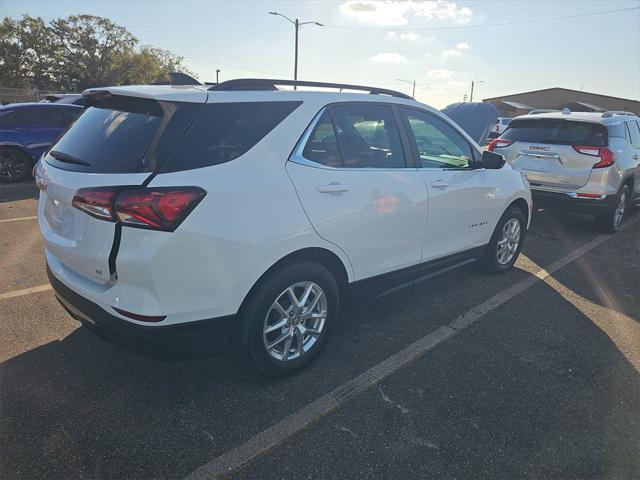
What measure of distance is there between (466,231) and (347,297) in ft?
5.17

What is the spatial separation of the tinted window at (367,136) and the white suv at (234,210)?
11mm

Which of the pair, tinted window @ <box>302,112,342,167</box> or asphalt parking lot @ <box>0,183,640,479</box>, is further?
tinted window @ <box>302,112,342,167</box>

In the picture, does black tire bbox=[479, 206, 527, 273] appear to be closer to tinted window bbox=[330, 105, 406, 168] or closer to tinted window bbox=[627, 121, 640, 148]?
tinted window bbox=[330, 105, 406, 168]

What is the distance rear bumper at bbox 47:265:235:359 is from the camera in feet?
7.45

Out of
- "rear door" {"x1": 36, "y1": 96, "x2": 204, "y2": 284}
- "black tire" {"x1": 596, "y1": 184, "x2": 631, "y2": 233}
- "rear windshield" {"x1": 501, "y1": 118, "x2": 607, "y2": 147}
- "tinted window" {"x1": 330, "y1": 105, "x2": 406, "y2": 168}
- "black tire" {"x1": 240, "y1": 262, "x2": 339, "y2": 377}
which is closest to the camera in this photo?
"rear door" {"x1": 36, "y1": 96, "x2": 204, "y2": 284}

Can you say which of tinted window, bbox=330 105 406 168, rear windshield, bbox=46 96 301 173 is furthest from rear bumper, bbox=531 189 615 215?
rear windshield, bbox=46 96 301 173

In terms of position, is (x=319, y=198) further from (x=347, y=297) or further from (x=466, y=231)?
(x=466, y=231)

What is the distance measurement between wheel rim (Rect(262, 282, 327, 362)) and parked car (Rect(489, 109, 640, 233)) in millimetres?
5253

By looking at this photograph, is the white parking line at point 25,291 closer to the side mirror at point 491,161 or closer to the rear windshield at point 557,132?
the side mirror at point 491,161

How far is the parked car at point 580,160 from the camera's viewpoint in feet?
21.1

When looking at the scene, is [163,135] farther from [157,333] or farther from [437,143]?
[437,143]

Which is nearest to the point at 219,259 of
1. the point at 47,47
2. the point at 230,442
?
the point at 230,442

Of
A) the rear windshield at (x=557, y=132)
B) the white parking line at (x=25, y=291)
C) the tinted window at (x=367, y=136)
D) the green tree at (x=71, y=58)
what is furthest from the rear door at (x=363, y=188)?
the green tree at (x=71, y=58)

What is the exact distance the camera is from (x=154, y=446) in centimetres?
228
